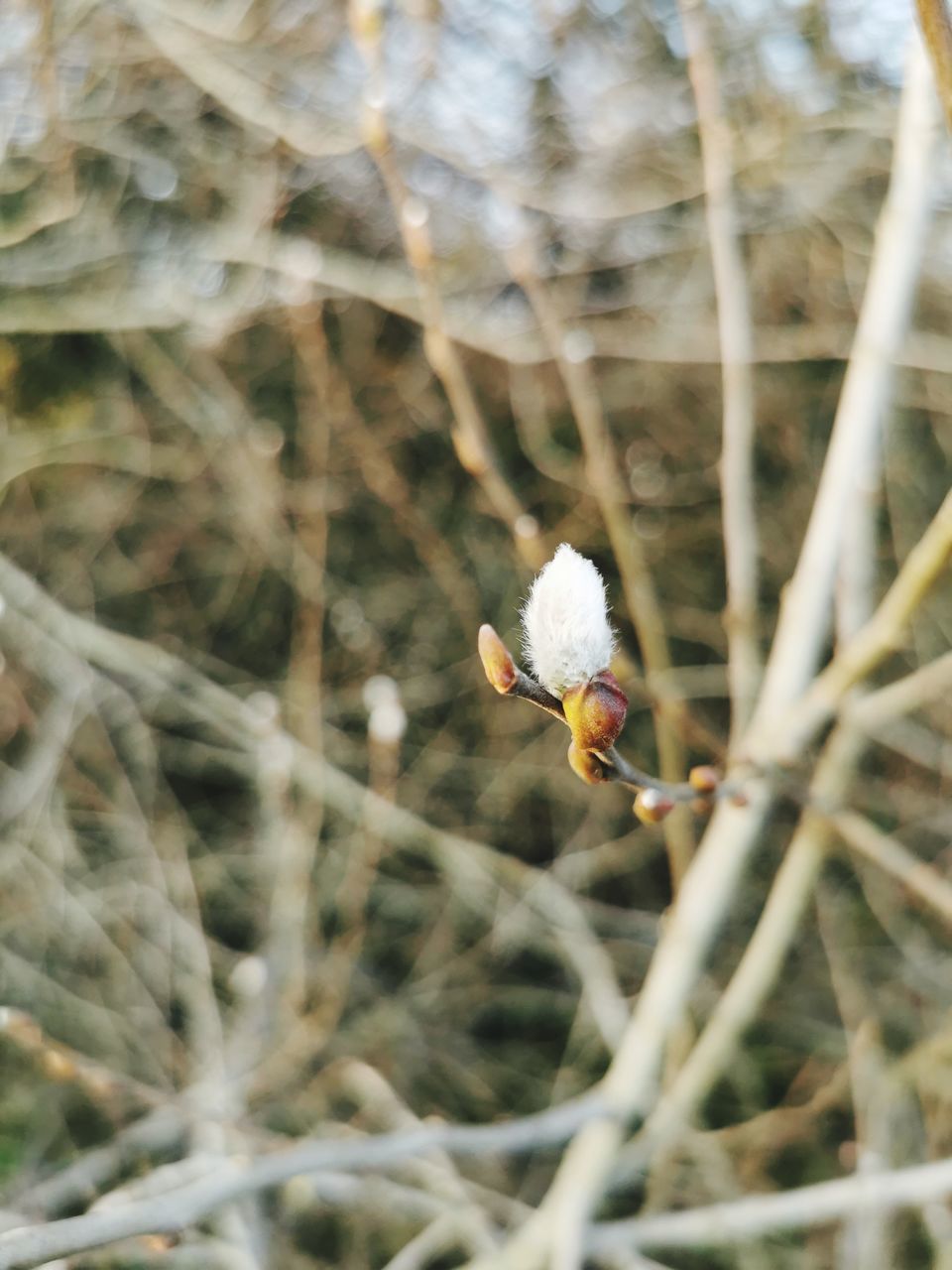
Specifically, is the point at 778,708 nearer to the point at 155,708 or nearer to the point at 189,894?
the point at 189,894

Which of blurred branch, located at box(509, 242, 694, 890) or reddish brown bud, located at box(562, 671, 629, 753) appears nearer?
reddish brown bud, located at box(562, 671, 629, 753)

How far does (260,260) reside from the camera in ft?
6.48

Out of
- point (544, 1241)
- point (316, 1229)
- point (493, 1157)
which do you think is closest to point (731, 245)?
point (544, 1241)

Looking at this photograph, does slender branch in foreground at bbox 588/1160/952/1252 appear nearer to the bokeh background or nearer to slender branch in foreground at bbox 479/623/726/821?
slender branch in foreground at bbox 479/623/726/821

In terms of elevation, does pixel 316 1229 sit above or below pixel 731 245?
below

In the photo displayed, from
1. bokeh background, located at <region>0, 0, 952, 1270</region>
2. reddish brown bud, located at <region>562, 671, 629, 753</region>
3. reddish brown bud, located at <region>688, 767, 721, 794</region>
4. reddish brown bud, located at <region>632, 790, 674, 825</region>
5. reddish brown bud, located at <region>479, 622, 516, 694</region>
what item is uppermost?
reddish brown bud, located at <region>479, 622, 516, 694</region>

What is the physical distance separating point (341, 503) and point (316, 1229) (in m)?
1.83

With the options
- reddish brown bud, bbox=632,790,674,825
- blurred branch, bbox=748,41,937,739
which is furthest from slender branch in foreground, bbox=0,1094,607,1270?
blurred branch, bbox=748,41,937,739

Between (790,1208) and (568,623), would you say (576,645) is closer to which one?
(568,623)

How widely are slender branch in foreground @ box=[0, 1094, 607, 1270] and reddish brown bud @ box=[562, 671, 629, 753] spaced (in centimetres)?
47

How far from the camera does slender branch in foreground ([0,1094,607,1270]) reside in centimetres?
58

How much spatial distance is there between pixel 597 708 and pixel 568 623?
0.17 ft

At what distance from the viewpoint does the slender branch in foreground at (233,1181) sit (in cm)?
58

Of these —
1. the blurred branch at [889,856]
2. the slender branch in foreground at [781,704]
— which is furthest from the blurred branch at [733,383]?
the blurred branch at [889,856]
